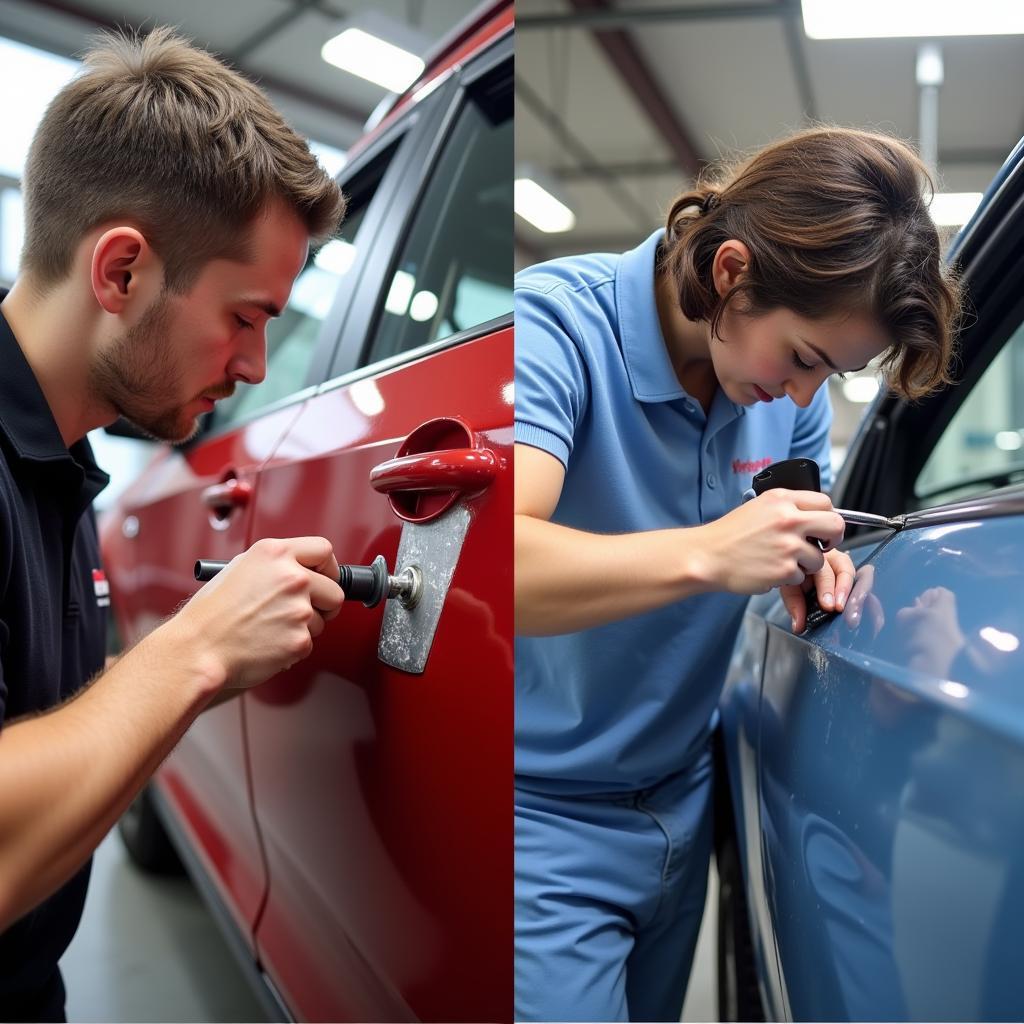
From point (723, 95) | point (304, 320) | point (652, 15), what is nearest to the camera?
point (304, 320)

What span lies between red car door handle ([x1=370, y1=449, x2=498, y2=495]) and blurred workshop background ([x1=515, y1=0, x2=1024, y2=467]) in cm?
33

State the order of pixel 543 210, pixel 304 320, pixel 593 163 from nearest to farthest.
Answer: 1. pixel 304 320
2. pixel 543 210
3. pixel 593 163

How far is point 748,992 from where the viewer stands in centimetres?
114

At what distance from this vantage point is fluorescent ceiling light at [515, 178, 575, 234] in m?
4.29

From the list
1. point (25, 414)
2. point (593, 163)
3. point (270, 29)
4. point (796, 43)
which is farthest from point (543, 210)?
point (25, 414)

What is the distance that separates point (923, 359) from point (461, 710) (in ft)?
1.62

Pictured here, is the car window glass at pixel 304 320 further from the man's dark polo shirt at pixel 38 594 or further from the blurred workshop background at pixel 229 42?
the man's dark polo shirt at pixel 38 594

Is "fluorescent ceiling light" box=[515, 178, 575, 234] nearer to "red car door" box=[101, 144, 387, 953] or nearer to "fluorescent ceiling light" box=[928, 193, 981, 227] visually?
"red car door" box=[101, 144, 387, 953]

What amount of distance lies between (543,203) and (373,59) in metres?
4.07

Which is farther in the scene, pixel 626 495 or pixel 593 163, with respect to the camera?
pixel 593 163

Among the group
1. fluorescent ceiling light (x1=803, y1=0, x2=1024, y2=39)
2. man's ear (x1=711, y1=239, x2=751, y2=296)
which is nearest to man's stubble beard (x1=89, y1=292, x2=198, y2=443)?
man's ear (x1=711, y1=239, x2=751, y2=296)

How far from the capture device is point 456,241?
95 cm

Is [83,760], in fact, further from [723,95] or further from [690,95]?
[690,95]

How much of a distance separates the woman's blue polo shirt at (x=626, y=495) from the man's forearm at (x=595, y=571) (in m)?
0.14
